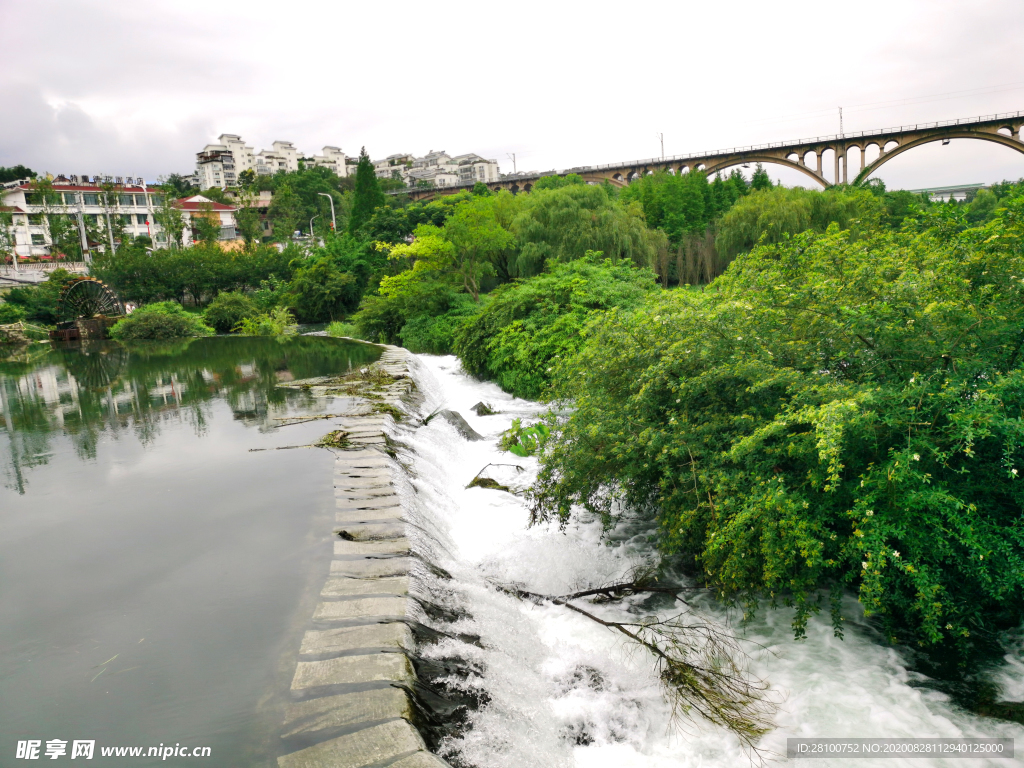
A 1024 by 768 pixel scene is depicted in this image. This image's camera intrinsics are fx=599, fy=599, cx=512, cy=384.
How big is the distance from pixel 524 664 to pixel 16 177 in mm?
81337

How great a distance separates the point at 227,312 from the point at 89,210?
33.9 metres

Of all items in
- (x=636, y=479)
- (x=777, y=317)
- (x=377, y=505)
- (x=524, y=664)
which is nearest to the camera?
(x=524, y=664)

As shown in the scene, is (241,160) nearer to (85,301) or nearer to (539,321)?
(85,301)

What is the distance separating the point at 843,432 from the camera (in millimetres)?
4094

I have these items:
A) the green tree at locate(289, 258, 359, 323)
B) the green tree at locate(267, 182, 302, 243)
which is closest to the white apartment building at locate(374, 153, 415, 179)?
the green tree at locate(267, 182, 302, 243)

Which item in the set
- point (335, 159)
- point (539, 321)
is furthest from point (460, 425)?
point (335, 159)

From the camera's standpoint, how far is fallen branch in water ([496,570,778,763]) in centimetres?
388

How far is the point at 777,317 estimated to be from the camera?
5297mm

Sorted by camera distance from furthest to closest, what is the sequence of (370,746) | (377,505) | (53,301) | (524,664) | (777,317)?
(53,301) → (377,505) → (777,317) → (524,664) → (370,746)

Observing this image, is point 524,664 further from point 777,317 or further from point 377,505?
point 777,317

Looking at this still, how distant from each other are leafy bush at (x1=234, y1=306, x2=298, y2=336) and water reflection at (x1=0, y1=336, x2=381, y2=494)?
2.61 meters

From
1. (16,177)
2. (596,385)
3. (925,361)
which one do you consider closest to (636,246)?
(596,385)

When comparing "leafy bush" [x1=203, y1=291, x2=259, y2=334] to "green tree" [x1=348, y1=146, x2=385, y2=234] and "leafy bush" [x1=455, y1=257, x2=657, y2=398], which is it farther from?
"leafy bush" [x1=455, y1=257, x2=657, y2=398]

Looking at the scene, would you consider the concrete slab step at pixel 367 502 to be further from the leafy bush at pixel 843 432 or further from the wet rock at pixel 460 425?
the wet rock at pixel 460 425
